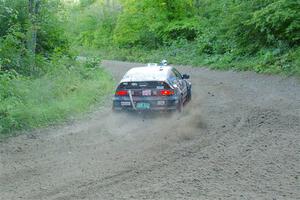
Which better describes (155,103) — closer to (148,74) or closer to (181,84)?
(148,74)

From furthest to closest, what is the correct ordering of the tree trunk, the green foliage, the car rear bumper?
1. the green foliage
2. the tree trunk
3. the car rear bumper

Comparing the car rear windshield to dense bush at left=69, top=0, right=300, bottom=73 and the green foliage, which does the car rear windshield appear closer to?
the green foliage

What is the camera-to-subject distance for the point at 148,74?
42.7 ft

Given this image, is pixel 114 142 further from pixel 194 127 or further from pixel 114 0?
pixel 114 0

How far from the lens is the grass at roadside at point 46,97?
480 inches

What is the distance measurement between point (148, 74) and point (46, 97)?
3969 mm

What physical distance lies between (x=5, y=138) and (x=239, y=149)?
5667 mm

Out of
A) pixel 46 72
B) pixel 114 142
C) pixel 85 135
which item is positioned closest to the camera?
pixel 114 142

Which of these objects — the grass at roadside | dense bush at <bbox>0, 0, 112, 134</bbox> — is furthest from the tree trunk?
the grass at roadside

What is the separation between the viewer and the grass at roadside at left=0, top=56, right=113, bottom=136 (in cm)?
1218

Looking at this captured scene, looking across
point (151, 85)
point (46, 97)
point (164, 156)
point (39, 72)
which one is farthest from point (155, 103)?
point (39, 72)

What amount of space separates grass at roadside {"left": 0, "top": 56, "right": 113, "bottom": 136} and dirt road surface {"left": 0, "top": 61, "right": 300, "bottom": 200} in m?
0.73

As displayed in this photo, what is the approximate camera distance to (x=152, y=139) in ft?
35.4

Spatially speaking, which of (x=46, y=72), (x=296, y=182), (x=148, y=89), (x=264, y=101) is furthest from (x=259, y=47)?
(x=296, y=182)
